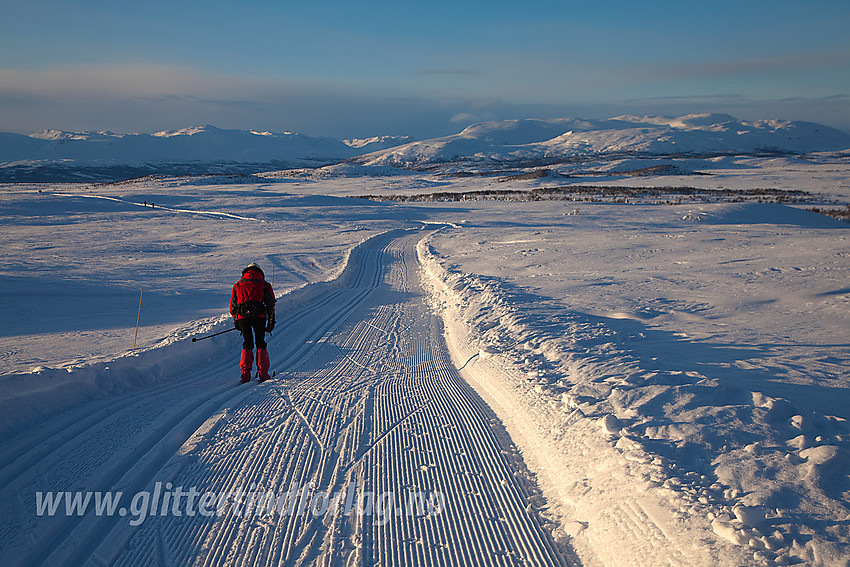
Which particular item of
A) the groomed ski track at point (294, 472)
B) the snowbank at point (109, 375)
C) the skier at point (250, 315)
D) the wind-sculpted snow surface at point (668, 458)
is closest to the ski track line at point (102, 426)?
the groomed ski track at point (294, 472)

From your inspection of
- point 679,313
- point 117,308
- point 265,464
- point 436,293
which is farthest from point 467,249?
point 265,464

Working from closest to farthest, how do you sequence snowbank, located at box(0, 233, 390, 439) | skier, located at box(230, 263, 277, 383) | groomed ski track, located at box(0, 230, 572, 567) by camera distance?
1. groomed ski track, located at box(0, 230, 572, 567)
2. snowbank, located at box(0, 233, 390, 439)
3. skier, located at box(230, 263, 277, 383)

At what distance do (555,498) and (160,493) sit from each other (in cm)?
341

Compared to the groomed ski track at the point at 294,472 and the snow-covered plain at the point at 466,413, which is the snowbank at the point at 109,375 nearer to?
the snow-covered plain at the point at 466,413

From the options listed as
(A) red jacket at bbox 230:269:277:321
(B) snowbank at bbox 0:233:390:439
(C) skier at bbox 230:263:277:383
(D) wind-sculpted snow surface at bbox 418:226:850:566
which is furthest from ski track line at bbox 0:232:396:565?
(D) wind-sculpted snow surface at bbox 418:226:850:566

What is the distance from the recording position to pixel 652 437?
4473mm

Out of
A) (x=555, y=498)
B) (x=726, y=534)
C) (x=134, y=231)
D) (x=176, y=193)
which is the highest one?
(x=176, y=193)

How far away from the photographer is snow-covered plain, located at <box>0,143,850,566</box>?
3.54 m

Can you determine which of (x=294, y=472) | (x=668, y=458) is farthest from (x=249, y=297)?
(x=668, y=458)

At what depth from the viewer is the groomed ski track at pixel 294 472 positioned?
11.6 ft

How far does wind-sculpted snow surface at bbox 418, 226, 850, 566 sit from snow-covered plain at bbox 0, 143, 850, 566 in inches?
0.9

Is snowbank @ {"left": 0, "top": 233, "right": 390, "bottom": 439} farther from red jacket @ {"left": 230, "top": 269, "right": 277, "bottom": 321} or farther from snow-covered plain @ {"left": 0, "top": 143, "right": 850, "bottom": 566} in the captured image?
red jacket @ {"left": 230, "top": 269, "right": 277, "bottom": 321}

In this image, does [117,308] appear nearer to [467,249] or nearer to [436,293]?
[436,293]

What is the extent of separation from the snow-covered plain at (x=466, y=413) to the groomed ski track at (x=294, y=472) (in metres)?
0.02
